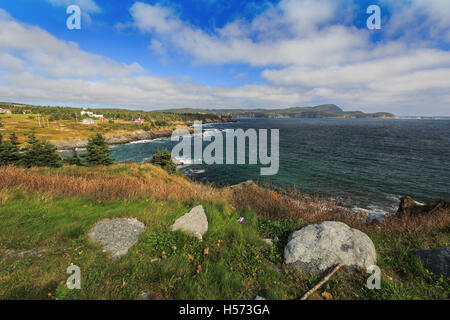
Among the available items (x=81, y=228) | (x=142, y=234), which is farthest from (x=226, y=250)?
(x=81, y=228)

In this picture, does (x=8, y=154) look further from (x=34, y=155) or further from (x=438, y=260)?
(x=438, y=260)

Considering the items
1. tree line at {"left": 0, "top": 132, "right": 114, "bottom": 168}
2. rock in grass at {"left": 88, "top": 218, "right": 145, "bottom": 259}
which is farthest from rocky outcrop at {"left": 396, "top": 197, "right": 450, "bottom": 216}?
tree line at {"left": 0, "top": 132, "right": 114, "bottom": 168}

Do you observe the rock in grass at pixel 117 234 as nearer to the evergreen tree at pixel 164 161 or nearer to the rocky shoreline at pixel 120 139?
the evergreen tree at pixel 164 161

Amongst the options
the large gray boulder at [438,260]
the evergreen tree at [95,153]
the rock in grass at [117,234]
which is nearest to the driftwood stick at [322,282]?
the large gray boulder at [438,260]

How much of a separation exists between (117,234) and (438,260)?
8203 millimetres

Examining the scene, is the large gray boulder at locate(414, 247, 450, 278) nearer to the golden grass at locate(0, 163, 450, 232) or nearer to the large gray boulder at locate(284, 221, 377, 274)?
the large gray boulder at locate(284, 221, 377, 274)

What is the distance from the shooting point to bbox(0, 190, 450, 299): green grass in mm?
3412

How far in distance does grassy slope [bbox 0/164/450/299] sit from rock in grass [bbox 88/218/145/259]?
0.64ft

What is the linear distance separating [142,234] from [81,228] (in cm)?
179

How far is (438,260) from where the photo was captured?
4.16 meters

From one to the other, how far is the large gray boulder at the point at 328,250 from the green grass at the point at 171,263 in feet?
0.96

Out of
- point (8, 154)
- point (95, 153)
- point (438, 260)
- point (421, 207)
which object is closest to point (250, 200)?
point (438, 260)

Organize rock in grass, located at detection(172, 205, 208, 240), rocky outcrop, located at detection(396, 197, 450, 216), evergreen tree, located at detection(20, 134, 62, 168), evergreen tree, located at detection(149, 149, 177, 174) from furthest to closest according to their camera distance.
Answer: evergreen tree, located at detection(149, 149, 177, 174) < evergreen tree, located at detection(20, 134, 62, 168) < rocky outcrop, located at detection(396, 197, 450, 216) < rock in grass, located at detection(172, 205, 208, 240)
